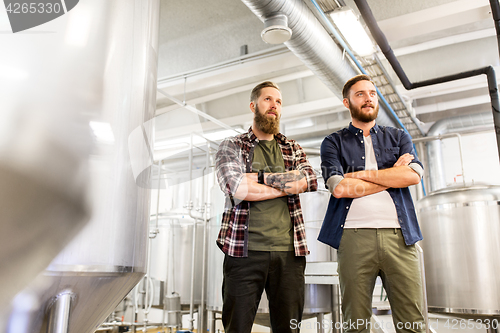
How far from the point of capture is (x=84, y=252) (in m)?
0.85

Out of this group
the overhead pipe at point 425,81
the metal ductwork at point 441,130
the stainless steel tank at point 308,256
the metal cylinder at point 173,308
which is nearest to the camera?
the overhead pipe at point 425,81

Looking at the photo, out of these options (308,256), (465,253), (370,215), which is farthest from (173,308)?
(370,215)

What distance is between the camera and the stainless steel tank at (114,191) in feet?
2.79

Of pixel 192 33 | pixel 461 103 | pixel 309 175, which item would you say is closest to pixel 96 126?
pixel 309 175

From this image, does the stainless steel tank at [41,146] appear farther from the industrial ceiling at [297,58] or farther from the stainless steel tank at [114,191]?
the industrial ceiling at [297,58]

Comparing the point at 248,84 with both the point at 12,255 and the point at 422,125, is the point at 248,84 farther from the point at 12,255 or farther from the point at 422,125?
the point at 12,255

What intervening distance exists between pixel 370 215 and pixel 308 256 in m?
1.45

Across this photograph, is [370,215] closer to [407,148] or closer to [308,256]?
[407,148]

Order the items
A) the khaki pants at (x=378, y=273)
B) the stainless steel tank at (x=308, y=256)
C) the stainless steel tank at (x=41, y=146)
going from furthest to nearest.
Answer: the stainless steel tank at (x=308, y=256) < the khaki pants at (x=378, y=273) < the stainless steel tank at (x=41, y=146)

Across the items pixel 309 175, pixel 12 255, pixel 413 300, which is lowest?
pixel 413 300

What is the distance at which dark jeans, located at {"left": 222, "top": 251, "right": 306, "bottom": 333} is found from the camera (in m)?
1.68

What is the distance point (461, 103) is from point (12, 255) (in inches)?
230

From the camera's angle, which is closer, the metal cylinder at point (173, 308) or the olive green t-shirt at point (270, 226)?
the olive green t-shirt at point (270, 226)

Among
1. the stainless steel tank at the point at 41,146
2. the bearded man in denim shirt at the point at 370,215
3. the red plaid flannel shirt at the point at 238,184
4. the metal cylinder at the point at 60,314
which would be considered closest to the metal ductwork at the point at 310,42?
the bearded man in denim shirt at the point at 370,215
